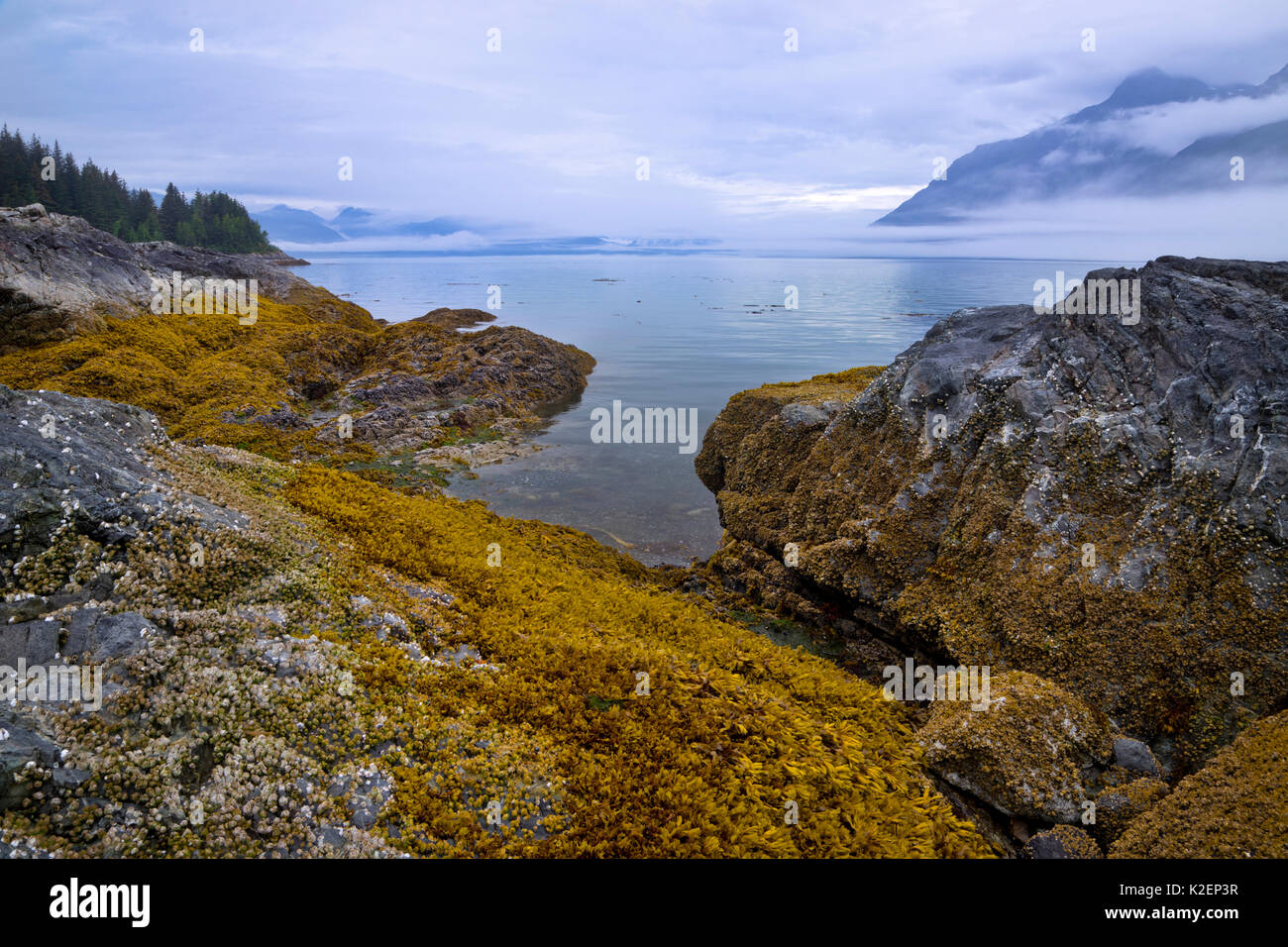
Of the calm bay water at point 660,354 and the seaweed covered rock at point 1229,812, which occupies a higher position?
the calm bay water at point 660,354

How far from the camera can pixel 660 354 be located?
151 feet

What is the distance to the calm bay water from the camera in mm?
18736

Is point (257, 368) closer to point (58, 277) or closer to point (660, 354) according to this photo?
point (58, 277)

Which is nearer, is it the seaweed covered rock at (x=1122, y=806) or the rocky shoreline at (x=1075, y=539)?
the seaweed covered rock at (x=1122, y=806)

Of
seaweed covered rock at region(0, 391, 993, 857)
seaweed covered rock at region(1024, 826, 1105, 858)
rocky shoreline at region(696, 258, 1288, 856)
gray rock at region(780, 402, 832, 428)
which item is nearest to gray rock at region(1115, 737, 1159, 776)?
rocky shoreline at region(696, 258, 1288, 856)

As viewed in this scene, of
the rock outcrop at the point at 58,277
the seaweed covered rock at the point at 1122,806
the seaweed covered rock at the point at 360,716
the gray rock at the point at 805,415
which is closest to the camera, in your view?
the seaweed covered rock at the point at 360,716

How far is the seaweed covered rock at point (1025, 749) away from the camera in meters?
6.44

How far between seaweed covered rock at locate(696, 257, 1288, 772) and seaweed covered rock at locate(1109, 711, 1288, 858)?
1.24 m

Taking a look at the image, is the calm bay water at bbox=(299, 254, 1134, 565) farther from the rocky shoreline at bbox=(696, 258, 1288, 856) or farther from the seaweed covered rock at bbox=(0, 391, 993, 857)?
the seaweed covered rock at bbox=(0, 391, 993, 857)

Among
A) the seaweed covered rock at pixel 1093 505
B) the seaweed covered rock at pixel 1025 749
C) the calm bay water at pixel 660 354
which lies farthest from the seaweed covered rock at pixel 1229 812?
the calm bay water at pixel 660 354

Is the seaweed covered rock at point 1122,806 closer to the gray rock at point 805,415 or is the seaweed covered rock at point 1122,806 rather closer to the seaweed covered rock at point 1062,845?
the seaweed covered rock at point 1062,845

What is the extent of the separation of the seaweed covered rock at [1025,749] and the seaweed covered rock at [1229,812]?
0.71m

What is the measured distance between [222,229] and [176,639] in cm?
14672
